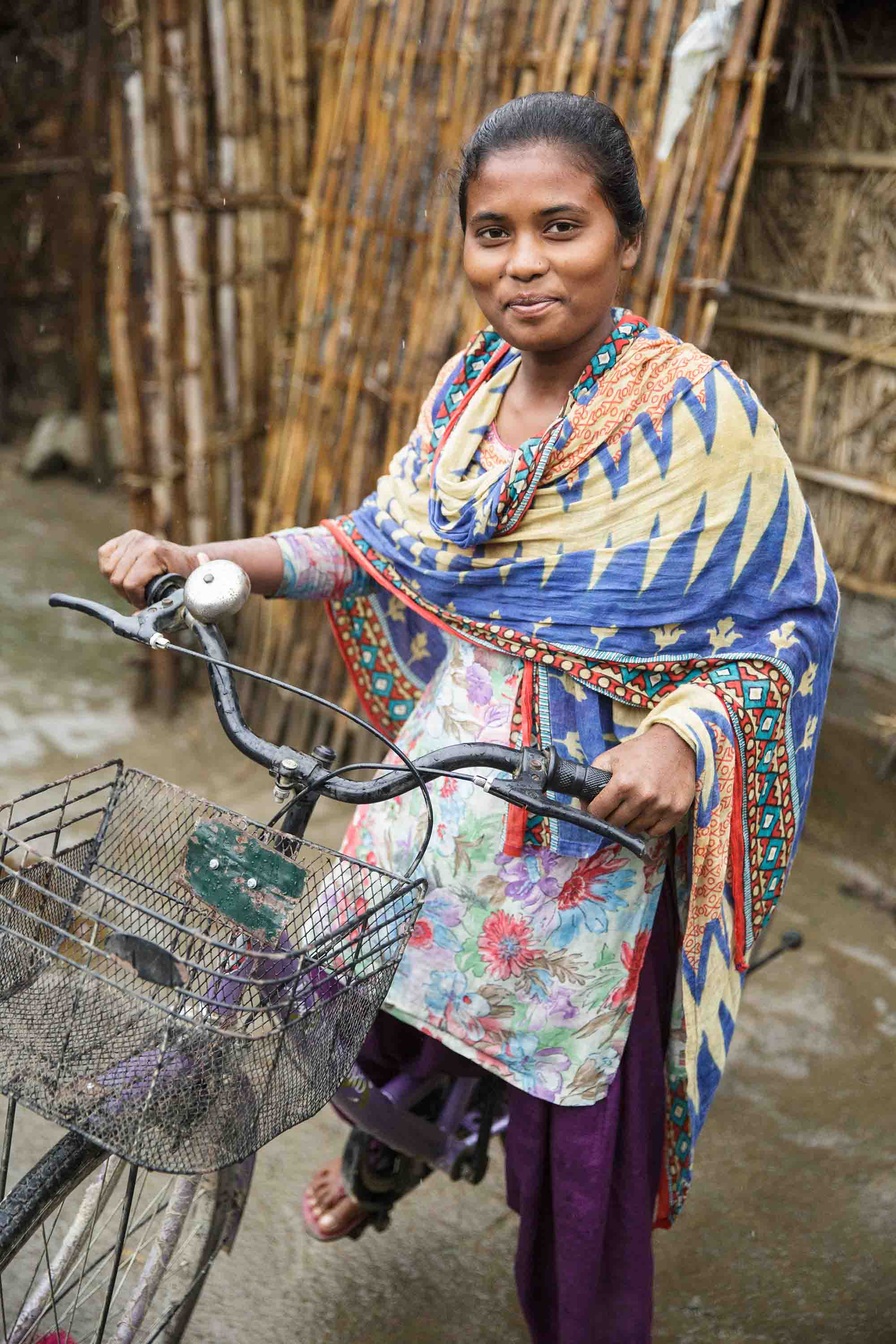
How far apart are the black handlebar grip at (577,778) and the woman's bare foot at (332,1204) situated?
1.34 meters

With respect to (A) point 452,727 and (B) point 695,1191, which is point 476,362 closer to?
(A) point 452,727

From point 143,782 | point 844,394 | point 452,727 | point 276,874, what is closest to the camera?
point 276,874

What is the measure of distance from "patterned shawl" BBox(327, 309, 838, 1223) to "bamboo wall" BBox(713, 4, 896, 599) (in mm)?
2487

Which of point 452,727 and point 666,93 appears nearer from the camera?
point 452,727

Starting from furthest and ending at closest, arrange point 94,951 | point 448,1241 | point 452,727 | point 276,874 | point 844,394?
point 844,394, point 448,1241, point 452,727, point 276,874, point 94,951

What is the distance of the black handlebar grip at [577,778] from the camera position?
4.83 ft

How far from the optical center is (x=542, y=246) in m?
1.60

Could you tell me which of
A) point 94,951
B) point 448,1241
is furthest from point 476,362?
point 448,1241

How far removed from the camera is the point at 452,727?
6.15ft

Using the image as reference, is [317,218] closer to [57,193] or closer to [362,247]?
[362,247]

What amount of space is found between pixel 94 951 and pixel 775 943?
113 inches

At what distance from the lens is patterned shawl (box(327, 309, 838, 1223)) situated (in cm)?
165

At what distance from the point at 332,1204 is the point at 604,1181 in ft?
2.71

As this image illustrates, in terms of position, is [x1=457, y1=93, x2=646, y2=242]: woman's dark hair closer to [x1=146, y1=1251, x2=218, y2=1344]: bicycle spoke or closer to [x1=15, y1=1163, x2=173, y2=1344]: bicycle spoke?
[x1=15, y1=1163, x2=173, y2=1344]: bicycle spoke
